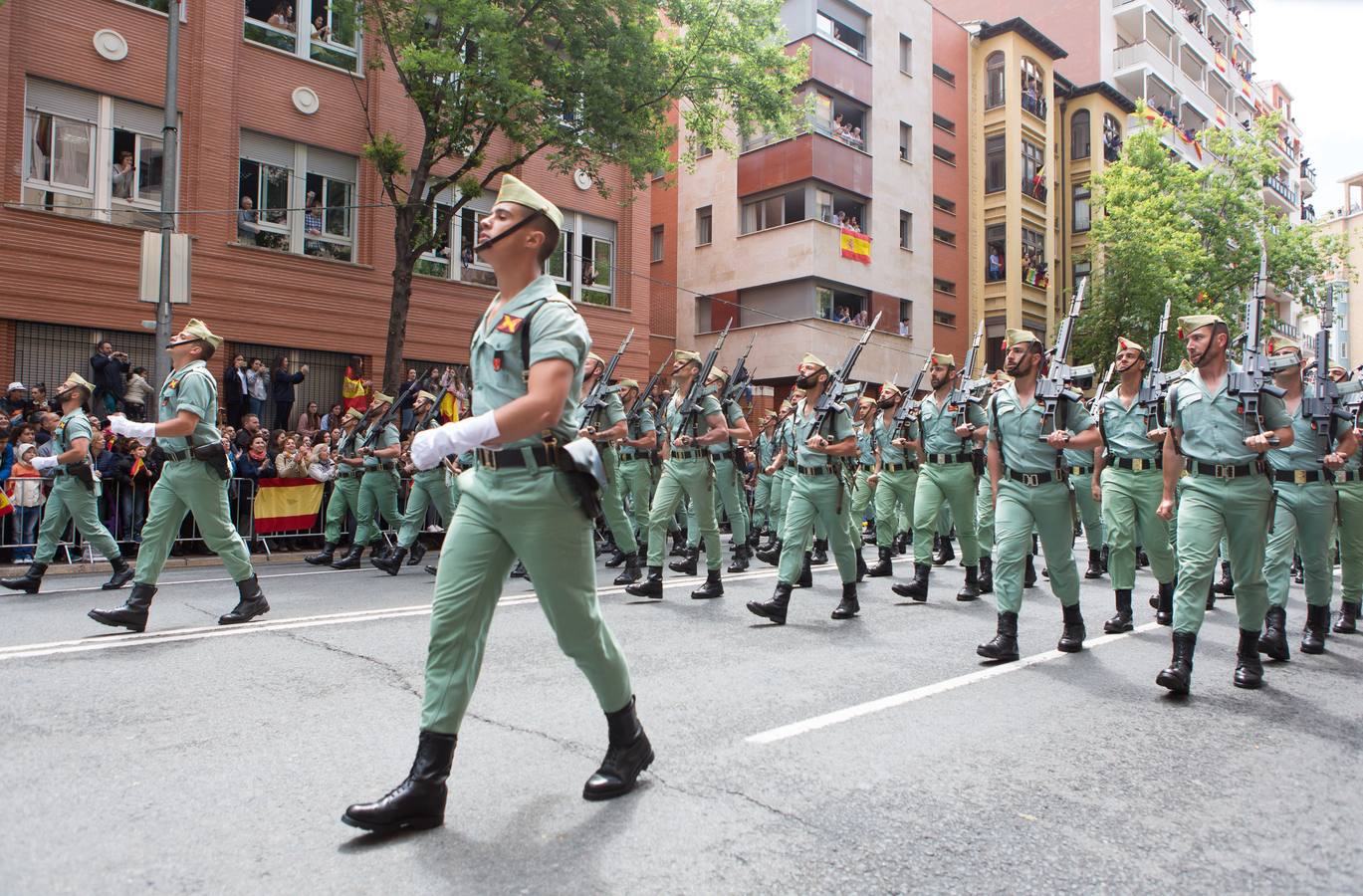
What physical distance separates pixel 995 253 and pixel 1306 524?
3163 centimetres

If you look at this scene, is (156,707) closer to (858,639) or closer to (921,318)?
(858,639)

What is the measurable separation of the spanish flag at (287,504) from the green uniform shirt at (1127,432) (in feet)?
33.9

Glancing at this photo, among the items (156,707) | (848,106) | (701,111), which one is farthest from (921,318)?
(156,707)

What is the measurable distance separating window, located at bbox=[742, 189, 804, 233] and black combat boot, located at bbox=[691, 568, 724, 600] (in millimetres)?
22987

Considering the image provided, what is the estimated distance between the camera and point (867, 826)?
341cm

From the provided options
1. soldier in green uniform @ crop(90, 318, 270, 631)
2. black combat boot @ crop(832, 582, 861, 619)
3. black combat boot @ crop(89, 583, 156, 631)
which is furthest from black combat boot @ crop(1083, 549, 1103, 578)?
black combat boot @ crop(89, 583, 156, 631)

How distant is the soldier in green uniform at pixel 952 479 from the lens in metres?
9.51

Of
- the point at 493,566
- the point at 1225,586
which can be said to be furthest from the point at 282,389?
the point at 493,566

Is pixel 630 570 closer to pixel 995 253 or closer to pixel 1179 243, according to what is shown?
pixel 1179 243

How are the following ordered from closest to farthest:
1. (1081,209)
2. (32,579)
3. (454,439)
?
(454,439) → (32,579) → (1081,209)

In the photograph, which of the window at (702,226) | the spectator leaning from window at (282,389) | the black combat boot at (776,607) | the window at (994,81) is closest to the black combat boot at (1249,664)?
the black combat boot at (776,607)

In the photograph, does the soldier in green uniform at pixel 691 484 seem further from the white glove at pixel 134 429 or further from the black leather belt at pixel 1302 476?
the black leather belt at pixel 1302 476

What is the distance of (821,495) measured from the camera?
7.98m

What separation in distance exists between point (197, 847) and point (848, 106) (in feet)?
105
